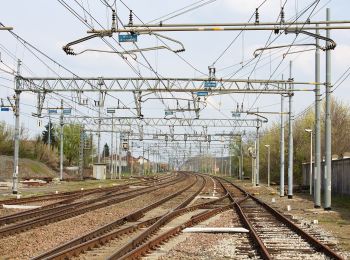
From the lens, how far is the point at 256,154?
61.1 m

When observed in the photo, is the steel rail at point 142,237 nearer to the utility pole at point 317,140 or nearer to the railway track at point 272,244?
the railway track at point 272,244

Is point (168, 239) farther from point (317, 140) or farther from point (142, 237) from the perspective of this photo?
point (317, 140)

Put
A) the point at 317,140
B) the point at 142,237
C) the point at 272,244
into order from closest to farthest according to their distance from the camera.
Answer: the point at 272,244
the point at 142,237
the point at 317,140

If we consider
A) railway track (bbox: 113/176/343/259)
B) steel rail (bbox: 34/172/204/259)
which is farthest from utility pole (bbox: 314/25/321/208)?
steel rail (bbox: 34/172/204/259)

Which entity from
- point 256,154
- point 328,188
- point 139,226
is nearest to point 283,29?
point 139,226

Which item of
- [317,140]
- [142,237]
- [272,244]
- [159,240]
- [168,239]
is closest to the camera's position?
[272,244]

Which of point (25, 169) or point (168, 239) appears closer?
point (168, 239)

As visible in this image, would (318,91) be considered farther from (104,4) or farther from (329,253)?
(329,253)

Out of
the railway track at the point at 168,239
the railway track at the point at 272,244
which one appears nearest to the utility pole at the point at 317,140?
the railway track at the point at 168,239

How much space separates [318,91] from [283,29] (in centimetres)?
1295

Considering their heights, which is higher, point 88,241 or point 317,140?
point 317,140

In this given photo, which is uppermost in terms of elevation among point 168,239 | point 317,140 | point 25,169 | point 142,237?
point 317,140

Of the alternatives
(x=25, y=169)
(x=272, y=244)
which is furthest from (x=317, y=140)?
(x=25, y=169)

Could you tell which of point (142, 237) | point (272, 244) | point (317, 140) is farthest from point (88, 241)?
point (317, 140)
